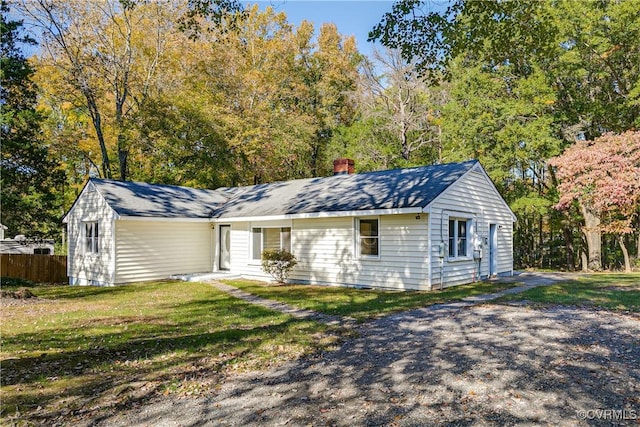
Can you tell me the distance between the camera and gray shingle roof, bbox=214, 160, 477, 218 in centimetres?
1303

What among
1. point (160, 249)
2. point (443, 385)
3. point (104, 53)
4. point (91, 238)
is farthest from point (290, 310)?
point (104, 53)

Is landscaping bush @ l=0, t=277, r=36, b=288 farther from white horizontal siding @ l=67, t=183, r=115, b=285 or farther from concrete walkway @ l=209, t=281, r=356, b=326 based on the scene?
concrete walkway @ l=209, t=281, r=356, b=326

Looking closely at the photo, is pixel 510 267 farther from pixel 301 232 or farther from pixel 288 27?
pixel 288 27

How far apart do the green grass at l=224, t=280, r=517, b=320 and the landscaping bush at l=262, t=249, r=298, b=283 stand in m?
0.58

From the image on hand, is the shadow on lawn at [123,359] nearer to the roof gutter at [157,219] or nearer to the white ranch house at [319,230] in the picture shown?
the white ranch house at [319,230]

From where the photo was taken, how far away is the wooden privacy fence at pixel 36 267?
64.3ft

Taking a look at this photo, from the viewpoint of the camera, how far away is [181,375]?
5.16 m

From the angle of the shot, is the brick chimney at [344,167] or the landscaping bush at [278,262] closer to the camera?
the landscaping bush at [278,262]

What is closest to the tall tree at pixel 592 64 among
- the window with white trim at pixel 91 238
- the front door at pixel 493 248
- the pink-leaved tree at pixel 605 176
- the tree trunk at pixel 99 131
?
the pink-leaved tree at pixel 605 176

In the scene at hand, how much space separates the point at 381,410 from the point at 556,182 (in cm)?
2293

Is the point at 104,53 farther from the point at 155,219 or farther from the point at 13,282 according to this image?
the point at 155,219

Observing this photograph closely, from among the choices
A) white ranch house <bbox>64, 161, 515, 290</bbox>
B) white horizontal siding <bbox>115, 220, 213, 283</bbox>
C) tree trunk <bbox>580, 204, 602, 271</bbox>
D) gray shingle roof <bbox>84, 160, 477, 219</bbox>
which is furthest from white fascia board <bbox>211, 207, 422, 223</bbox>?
tree trunk <bbox>580, 204, 602, 271</bbox>

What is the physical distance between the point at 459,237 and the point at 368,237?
3059mm

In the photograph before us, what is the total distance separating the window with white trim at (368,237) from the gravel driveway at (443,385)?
6585mm
